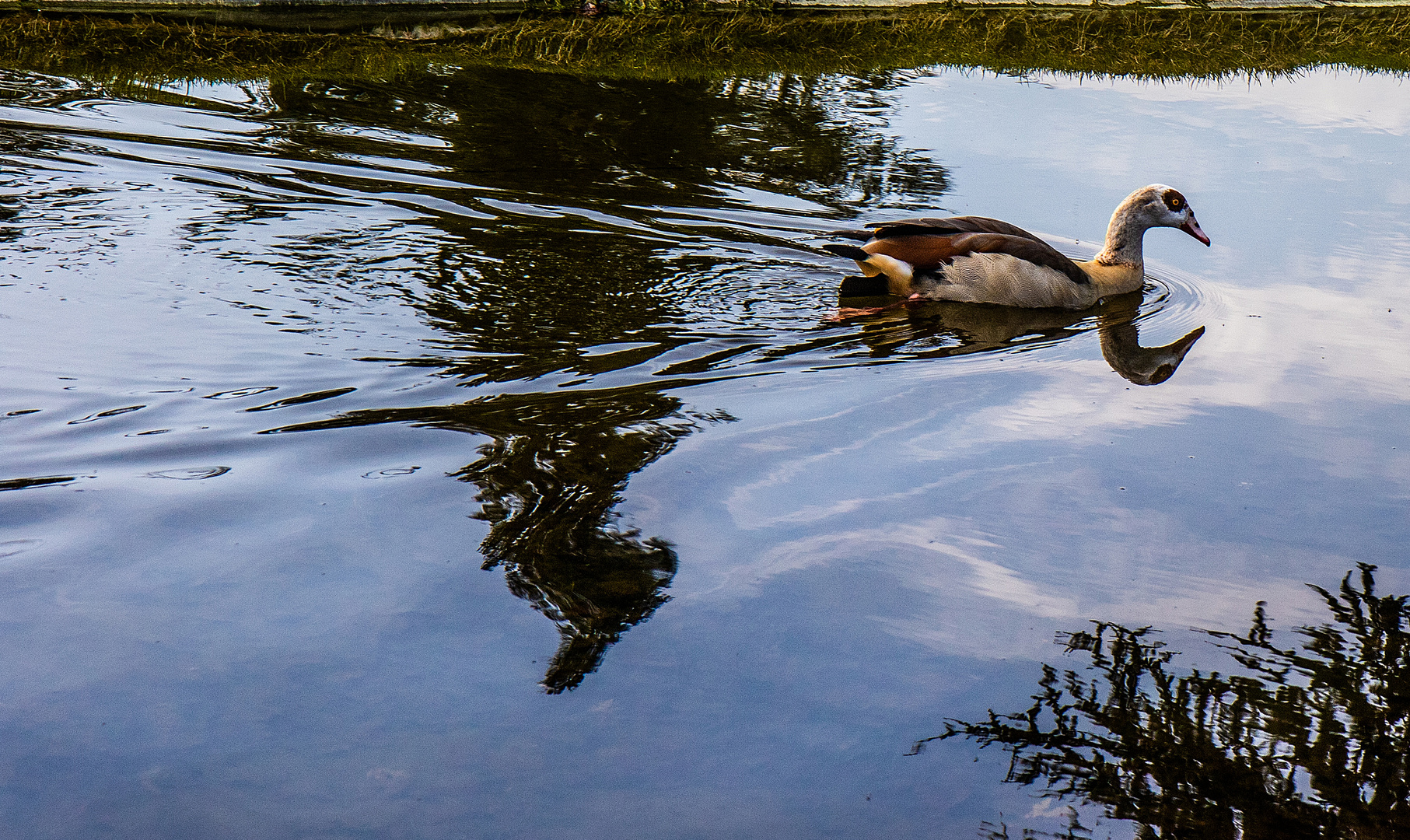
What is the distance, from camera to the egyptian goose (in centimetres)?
717

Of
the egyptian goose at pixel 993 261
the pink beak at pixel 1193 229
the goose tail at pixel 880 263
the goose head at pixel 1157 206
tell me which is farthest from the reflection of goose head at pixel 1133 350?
the goose tail at pixel 880 263

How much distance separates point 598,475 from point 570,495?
0.21m

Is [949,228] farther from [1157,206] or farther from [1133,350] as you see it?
[1157,206]

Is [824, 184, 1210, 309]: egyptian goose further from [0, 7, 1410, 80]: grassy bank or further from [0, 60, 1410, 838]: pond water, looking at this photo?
[0, 7, 1410, 80]: grassy bank

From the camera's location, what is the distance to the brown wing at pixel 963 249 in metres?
7.12

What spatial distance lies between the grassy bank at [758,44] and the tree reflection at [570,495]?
24.7 feet

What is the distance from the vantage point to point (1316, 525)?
4.51 m

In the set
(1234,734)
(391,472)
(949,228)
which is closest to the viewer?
(1234,734)

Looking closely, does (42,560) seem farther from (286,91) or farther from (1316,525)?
(286,91)

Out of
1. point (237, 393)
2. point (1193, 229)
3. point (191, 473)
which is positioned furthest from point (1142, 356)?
point (191, 473)

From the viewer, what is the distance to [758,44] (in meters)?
14.1

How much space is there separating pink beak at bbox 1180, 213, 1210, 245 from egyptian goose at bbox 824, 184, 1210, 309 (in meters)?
0.27

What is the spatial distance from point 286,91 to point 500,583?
8265 millimetres

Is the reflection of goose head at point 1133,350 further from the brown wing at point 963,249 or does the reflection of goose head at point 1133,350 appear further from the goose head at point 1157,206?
the goose head at point 1157,206
